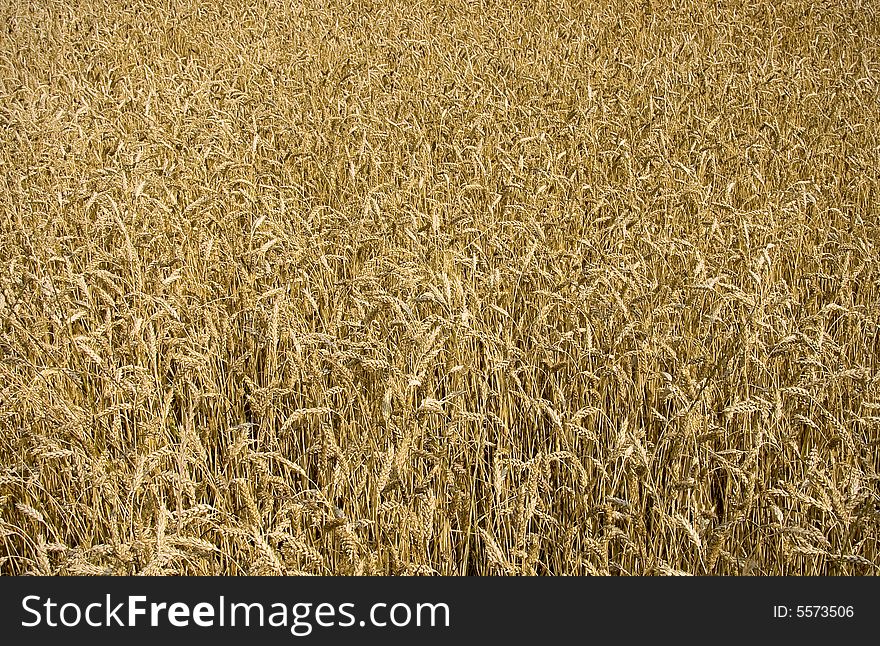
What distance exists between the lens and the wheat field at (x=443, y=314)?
6.64ft

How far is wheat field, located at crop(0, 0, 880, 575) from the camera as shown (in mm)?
2023

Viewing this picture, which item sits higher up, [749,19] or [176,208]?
[749,19]

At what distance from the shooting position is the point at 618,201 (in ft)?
12.8

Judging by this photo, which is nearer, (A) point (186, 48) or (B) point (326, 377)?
(B) point (326, 377)

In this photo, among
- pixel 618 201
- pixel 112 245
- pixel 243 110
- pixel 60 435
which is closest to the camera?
pixel 60 435

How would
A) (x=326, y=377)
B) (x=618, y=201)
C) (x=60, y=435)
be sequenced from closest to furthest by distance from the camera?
(x=60, y=435) → (x=326, y=377) → (x=618, y=201)

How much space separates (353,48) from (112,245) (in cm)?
348

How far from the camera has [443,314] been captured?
2791 millimetres

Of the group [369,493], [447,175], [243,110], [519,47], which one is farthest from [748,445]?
[519,47]

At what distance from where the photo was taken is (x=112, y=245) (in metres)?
3.60

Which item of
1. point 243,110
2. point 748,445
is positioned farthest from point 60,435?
point 243,110

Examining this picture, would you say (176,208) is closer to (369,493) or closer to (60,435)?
(60,435)

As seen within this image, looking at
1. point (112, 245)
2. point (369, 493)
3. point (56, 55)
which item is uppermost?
point (56, 55)

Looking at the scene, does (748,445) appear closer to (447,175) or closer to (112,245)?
(447,175)
